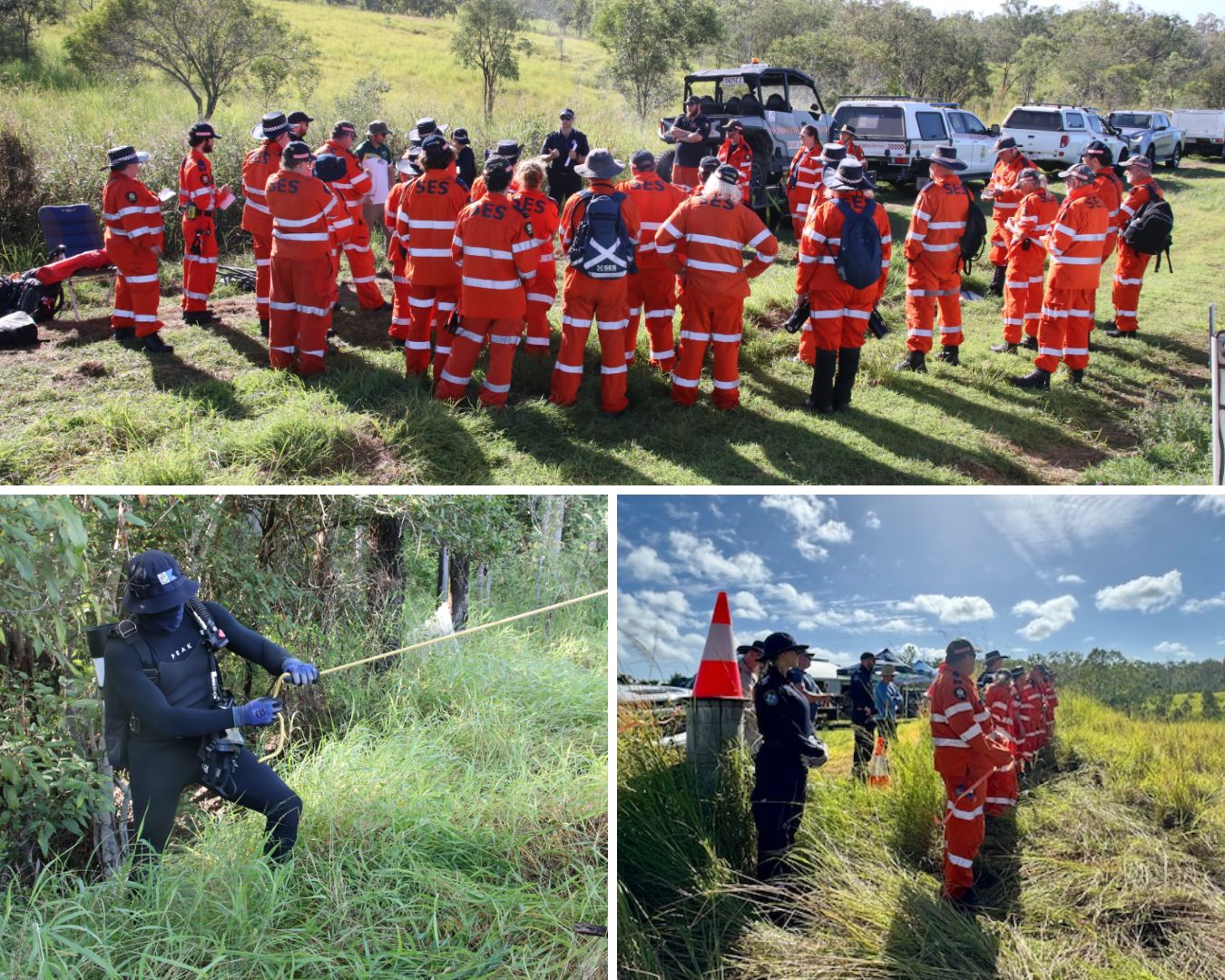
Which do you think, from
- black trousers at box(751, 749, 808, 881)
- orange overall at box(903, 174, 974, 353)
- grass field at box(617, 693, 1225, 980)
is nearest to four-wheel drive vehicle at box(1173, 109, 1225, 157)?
orange overall at box(903, 174, 974, 353)

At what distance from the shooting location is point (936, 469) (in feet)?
24.7

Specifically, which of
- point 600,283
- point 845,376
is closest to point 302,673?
point 600,283

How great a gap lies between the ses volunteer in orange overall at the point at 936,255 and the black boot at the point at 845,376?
4.46 ft

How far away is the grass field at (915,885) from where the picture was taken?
4008 millimetres

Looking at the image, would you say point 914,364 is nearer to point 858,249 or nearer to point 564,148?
point 858,249

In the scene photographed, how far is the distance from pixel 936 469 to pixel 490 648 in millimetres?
3466

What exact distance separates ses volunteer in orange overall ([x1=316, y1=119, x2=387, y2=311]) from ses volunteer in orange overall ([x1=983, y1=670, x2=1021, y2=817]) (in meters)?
6.89

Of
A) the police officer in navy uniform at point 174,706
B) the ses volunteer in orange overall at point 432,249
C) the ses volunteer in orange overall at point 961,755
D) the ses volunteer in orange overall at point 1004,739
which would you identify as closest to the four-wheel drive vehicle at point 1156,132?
the ses volunteer in orange overall at point 432,249

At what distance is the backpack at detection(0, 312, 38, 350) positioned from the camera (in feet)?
29.5

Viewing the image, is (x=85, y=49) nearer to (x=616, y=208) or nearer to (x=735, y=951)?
(x=616, y=208)

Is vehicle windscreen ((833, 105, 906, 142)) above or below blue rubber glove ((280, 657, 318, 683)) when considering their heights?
above

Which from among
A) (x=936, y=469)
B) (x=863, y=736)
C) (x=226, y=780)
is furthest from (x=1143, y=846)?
(x=226, y=780)

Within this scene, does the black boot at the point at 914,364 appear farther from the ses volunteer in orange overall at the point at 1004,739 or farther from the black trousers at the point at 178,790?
the black trousers at the point at 178,790

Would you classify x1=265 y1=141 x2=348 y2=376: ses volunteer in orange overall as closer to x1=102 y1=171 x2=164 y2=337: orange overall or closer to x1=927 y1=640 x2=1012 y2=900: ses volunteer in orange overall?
x1=102 y1=171 x2=164 y2=337: orange overall
